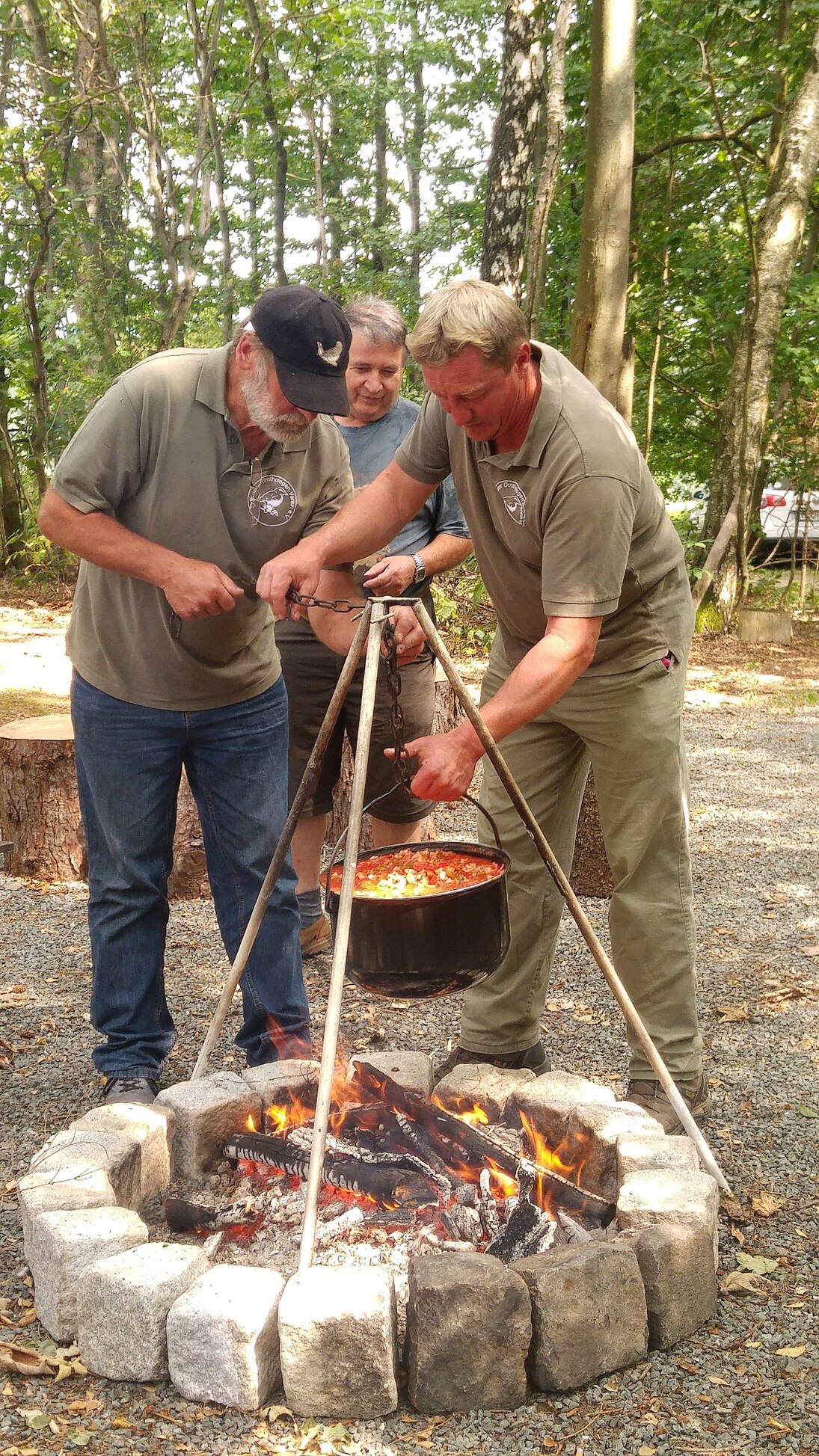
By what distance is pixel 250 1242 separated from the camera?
2.77m

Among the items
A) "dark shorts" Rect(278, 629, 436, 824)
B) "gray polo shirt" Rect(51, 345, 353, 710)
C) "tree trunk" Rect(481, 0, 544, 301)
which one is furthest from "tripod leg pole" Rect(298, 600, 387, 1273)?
"tree trunk" Rect(481, 0, 544, 301)

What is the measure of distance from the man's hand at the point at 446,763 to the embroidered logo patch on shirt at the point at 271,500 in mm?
850

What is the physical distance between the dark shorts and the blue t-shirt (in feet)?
1.36

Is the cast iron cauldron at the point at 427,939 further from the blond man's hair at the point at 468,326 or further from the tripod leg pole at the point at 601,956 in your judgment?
the blond man's hair at the point at 468,326

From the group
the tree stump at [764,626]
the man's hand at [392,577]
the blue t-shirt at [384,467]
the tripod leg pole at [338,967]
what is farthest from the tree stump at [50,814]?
the tree stump at [764,626]

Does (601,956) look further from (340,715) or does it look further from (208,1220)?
(340,715)

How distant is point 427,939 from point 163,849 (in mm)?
1105

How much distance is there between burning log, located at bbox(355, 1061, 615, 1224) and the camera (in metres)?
2.80

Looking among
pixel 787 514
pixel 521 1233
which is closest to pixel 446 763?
pixel 521 1233

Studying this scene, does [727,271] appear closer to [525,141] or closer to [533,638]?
[525,141]

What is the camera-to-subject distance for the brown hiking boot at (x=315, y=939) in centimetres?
475

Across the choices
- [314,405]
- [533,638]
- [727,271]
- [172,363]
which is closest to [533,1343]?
[533,638]

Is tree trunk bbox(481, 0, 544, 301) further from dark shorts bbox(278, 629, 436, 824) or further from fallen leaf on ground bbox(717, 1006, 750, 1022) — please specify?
fallen leaf on ground bbox(717, 1006, 750, 1022)

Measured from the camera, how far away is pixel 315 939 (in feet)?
15.7
